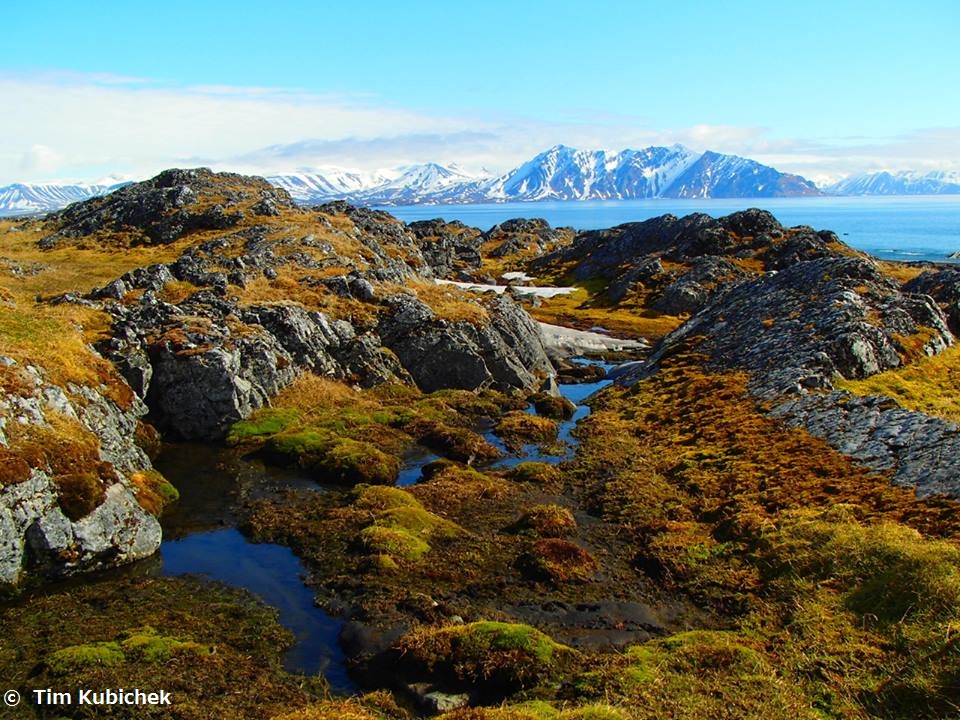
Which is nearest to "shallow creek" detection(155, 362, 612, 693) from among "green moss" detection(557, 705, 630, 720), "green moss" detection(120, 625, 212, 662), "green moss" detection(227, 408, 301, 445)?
"green moss" detection(227, 408, 301, 445)

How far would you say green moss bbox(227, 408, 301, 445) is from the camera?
48250 millimetres

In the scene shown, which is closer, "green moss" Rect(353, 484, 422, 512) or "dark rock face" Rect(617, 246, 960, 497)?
"green moss" Rect(353, 484, 422, 512)

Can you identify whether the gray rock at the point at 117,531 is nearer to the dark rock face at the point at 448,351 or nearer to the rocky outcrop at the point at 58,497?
the rocky outcrop at the point at 58,497

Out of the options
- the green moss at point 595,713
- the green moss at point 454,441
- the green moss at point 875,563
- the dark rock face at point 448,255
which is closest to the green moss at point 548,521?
the green moss at point 875,563

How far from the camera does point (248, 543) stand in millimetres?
33625

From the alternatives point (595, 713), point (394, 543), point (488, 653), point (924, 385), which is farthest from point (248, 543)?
point (924, 385)

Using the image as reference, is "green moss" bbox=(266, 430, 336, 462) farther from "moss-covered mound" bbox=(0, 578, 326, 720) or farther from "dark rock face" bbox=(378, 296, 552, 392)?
"dark rock face" bbox=(378, 296, 552, 392)

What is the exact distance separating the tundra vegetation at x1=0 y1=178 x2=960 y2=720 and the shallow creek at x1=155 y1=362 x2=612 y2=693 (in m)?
0.78

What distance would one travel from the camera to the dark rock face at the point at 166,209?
105125mm

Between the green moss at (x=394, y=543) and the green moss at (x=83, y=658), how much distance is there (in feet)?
37.8

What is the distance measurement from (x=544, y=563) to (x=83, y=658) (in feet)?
59.4

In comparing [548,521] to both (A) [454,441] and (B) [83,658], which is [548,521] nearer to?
(A) [454,441]

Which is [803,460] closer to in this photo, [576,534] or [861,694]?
[576,534]

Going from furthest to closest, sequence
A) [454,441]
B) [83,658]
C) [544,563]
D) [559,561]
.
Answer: [454,441]
[559,561]
[544,563]
[83,658]
